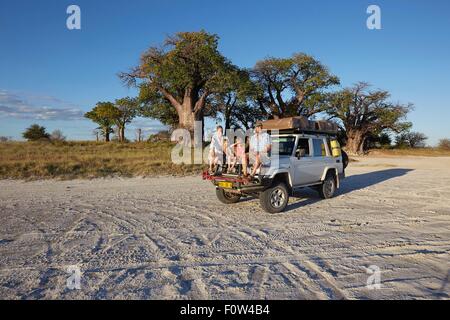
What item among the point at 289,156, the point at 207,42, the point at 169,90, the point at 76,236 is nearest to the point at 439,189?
the point at 289,156

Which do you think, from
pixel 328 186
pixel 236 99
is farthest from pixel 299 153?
pixel 236 99

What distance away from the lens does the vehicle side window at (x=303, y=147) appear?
7.77 meters

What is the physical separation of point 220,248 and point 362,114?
3995 cm

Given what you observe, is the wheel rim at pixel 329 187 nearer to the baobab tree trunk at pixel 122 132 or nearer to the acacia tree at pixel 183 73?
Result: the acacia tree at pixel 183 73

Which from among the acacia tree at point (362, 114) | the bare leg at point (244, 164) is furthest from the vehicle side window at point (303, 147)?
the acacia tree at point (362, 114)

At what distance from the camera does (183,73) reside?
2647 centimetres

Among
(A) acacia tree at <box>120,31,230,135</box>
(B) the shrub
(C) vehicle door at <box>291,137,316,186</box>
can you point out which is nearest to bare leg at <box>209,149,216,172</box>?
(C) vehicle door at <box>291,137,316,186</box>

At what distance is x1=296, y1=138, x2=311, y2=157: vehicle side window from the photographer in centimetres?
777

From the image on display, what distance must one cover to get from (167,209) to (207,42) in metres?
23.7

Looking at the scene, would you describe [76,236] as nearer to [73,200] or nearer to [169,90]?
[73,200]

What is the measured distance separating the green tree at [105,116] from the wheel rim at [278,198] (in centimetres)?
3947
